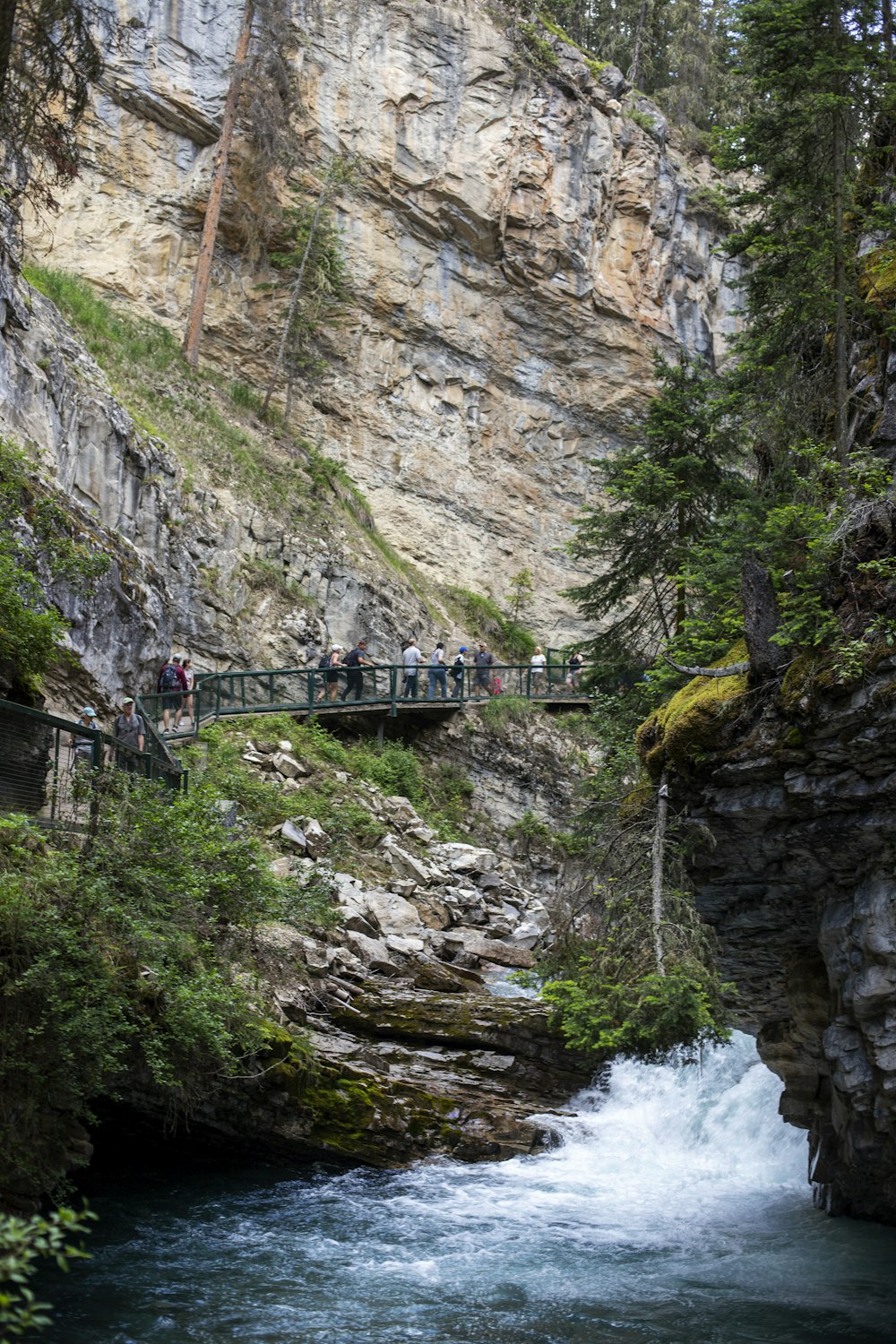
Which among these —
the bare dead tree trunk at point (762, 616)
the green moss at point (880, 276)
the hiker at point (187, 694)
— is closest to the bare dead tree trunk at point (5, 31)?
the bare dead tree trunk at point (762, 616)

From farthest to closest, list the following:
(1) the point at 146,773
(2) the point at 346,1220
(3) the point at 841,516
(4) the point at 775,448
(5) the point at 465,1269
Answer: (1) the point at 146,773
(4) the point at 775,448
(2) the point at 346,1220
(5) the point at 465,1269
(3) the point at 841,516

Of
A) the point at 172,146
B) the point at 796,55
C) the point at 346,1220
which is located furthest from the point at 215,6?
the point at 346,1220

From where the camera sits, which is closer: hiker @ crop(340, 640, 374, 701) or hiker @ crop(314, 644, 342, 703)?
hiker @ crop(314, 644, 342, 703)

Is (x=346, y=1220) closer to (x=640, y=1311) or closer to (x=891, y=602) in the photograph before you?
(x=640, y=1311)

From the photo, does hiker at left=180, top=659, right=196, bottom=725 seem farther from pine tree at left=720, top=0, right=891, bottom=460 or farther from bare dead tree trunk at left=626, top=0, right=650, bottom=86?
bare dead tree trunk at left=626, top=0, right=650, bottom=86

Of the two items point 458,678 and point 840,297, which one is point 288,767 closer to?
point 458,678

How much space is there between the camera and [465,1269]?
10.2m

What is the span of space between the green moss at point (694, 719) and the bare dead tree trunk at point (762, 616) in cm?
38

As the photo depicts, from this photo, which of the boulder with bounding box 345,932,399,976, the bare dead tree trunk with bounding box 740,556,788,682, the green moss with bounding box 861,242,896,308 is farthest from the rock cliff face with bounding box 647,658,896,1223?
the boulder with bounding box 345,932,399,976

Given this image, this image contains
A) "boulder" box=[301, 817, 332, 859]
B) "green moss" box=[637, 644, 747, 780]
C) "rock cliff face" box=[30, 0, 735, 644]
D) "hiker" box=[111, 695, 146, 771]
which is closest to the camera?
"green moss" box=[637, 644, 747, 780]

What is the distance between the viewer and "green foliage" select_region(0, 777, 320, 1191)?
940cm

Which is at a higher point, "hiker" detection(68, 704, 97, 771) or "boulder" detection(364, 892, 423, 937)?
"hiker" detection(68, 704, 97, 771)

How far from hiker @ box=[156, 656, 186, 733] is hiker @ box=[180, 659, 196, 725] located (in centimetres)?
7

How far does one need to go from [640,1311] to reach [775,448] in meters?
8.25
